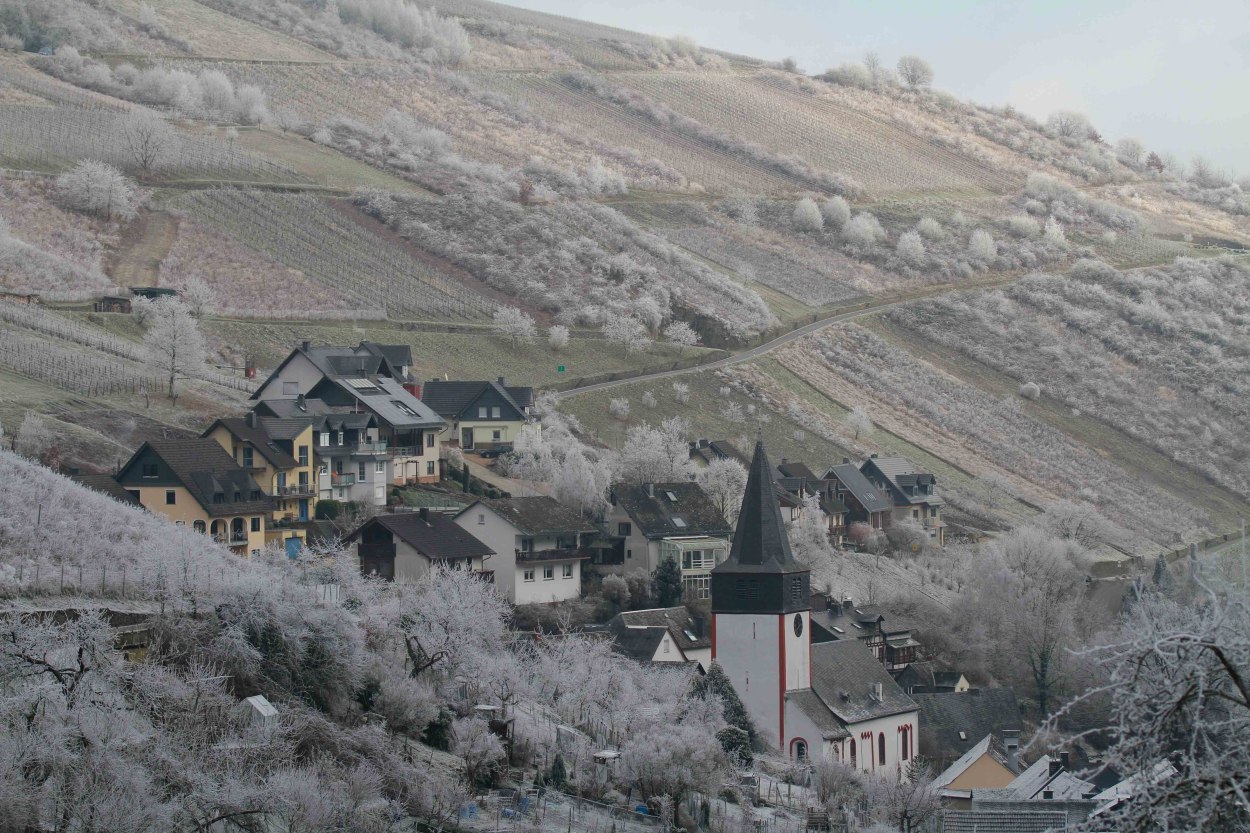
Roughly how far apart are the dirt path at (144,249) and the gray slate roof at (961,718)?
5863 centimetres

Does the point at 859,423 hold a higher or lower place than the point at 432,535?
lower

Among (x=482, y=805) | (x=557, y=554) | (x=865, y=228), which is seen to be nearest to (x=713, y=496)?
(x=557, y=554)

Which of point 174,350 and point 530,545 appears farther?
point 174,350

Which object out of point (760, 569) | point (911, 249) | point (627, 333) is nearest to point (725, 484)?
point (760, 569)

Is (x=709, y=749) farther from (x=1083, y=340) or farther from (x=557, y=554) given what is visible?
(x=1083, y=340)

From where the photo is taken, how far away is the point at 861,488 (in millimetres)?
100500

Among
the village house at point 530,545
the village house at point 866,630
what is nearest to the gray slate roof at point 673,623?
the village house at point 530,545

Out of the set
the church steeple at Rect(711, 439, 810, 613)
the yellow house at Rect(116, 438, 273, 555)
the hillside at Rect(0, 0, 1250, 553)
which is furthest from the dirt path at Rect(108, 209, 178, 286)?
the church steeple at Rect(711, 439, 810, 613)

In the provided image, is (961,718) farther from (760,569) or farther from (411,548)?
(411,548)

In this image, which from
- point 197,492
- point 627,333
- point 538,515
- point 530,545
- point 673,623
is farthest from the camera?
point 627,333

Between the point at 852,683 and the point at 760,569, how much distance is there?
558 cm

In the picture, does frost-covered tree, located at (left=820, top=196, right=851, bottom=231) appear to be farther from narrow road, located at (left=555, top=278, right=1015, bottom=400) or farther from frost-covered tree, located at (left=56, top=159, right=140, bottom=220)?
frost-covered tree, located at (left=56, top=159, right=140, bottom=220)

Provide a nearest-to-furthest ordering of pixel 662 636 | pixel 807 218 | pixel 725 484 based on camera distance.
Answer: pixel 662 636, pixel 725 484, pixel 807 218

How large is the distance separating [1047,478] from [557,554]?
6053 cm
